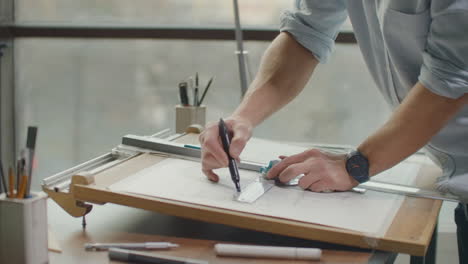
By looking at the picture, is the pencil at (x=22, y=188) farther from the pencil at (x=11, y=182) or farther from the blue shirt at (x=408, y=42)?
the blue shirt at (x=408, y=42)

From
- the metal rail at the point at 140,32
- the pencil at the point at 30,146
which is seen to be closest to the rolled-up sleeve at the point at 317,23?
the pencil at the point at 30,146

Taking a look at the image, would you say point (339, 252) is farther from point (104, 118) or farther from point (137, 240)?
point (104, 118)

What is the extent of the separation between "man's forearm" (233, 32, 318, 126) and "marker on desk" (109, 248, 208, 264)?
23.4 inches

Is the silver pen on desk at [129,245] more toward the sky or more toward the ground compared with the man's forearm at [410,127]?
more toward the ground

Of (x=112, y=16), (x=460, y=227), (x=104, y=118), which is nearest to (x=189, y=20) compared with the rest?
(x=112, y=16)

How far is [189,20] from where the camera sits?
8.69 feet

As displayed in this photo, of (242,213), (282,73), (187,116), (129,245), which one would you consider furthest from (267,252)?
(187,116)

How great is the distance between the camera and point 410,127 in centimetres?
104

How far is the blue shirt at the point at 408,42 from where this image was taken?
100 centimetres

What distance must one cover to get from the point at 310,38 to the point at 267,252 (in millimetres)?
648

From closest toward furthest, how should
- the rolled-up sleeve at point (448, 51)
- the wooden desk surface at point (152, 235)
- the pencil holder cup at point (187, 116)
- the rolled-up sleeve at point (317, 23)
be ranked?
the wooden desk surface at point (152, 235), the rolled-up sleeve at point (448, 51), the rolled-up sleeve at point (317, 23), the pencil holder cup at point (187, 116)

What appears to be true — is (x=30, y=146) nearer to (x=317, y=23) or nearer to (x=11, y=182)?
(x=11, y=182)

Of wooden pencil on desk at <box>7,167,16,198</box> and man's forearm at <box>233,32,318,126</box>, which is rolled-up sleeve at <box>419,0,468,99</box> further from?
wooden pencil on desk at <box>7,167,16,198</box>

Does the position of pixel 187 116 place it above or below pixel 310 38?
below
